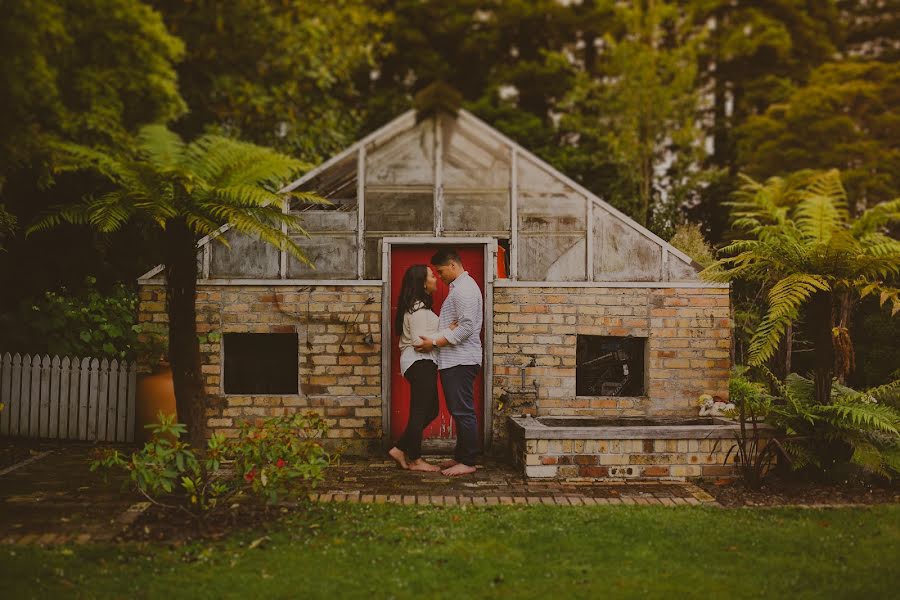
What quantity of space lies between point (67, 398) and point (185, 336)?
4171 mm

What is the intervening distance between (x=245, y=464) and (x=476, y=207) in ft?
12.7

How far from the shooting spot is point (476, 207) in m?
8.02

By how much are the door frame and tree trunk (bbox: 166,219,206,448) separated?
8.67 ft

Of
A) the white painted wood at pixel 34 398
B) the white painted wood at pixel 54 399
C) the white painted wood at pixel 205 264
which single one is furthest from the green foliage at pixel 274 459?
the white painted wood at pixel 34 398

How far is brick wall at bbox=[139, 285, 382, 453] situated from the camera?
25.8ft

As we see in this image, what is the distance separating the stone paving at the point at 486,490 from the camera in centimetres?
595

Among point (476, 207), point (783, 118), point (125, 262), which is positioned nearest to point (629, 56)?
point (783, 118)

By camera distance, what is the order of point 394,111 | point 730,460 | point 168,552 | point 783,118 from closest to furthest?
1. point 168,552
2. point 730,460
3. point 783,118
4. point 394,111

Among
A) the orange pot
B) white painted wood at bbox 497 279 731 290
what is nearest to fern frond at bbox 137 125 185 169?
the orange pot

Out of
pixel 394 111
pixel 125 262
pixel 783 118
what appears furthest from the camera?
pixel 394 111

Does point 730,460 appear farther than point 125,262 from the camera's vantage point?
No

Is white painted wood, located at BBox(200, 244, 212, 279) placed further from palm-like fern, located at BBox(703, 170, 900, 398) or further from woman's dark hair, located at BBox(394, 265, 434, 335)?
palm-like fern, located at BBox(703, 170, 900, 398)

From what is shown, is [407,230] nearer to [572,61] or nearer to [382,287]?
[382,287]

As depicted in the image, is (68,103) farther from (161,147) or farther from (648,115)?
(648,115)
